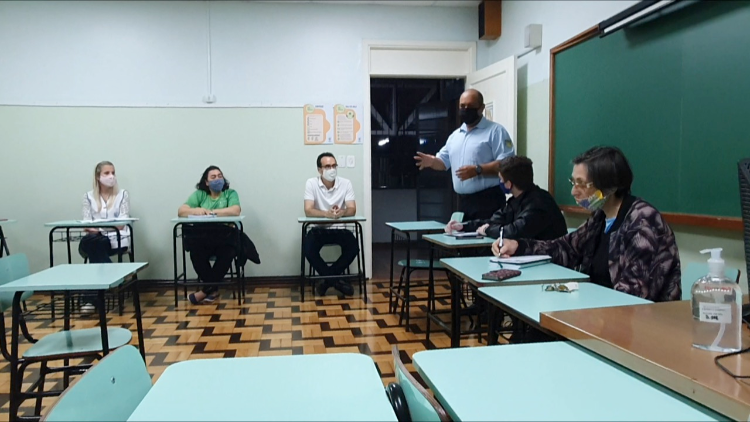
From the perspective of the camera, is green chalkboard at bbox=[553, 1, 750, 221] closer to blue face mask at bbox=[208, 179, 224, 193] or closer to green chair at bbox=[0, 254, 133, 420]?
green chair at bbox=[0, 254, 133, 420]

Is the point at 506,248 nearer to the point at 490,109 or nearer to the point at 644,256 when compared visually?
the point at 644,256

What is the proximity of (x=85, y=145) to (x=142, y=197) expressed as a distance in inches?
29.2

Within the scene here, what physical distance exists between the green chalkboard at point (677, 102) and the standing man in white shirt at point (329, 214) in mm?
2216

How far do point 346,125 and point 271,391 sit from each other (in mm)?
4524

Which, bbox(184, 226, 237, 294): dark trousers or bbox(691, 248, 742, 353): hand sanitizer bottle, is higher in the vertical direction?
bbox(691, 248, 742, 353): hand sanitizer bottle

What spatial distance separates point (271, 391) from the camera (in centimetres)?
96

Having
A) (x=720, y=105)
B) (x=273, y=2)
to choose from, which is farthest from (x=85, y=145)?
(x=720, y=105)

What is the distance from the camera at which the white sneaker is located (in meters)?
4.19

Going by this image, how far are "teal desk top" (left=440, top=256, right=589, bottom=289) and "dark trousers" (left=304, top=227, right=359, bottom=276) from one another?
2.57 m

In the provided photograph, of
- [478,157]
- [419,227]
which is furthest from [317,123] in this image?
[478,157]

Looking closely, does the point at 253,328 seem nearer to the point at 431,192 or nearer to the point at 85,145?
the point at 85,145

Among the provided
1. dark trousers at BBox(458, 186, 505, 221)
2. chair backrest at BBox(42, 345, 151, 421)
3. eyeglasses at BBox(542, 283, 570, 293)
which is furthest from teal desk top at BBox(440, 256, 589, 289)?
dark trousers at BBox(458, 186, 505, 221)

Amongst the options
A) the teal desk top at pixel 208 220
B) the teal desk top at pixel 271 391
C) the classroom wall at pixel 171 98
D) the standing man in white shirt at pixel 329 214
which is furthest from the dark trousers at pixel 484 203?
the teal desk top at pixel 271 391

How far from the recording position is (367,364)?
43.2 inches
